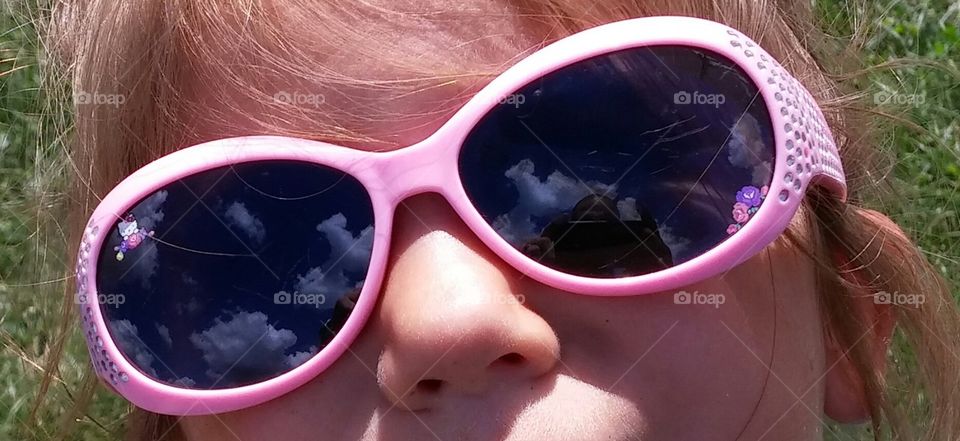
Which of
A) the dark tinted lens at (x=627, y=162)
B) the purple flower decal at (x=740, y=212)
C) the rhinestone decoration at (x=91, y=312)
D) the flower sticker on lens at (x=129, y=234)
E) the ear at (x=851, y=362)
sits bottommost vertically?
the ear at (x=851, y=362)

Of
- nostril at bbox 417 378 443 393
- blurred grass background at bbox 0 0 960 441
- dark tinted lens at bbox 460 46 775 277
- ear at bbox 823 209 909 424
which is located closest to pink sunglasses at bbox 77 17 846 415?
dark tinted lens at bbox 460 46 775 277

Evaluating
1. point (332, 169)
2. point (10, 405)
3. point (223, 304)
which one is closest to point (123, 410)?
point (10, 405)

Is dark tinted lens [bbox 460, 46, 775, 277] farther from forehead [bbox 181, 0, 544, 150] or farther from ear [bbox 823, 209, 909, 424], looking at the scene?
ear [bbox 823, 209, 909, 424]

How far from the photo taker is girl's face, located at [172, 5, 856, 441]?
107cm

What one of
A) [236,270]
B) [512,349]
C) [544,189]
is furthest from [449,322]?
[236,270]

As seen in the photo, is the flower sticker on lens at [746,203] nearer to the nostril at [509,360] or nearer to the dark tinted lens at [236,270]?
the nostril at [509,360]

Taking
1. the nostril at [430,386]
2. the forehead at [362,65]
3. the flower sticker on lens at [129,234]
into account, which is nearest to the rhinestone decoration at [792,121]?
the forehead at [362,65]

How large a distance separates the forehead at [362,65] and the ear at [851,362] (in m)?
0.62

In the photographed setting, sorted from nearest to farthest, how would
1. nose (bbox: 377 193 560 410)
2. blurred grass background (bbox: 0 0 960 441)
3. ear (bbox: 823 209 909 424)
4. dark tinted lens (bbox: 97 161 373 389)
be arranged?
1. nose (bbox: 377 193 560 410)
2. dark tinted lens (bbox: 97 161 373 389)
3. ear (bbox: 823 209 909 424)
4. blurred grass background (bbox: 0 0 960 441)

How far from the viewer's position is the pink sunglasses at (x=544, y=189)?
112 cm

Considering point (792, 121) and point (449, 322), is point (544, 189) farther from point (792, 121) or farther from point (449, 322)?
point (792, 121)

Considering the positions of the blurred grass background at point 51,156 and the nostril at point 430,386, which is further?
the blurred grass background at point 51,156

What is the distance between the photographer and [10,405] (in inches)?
91.0

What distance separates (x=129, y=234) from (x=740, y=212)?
734 millimetres
